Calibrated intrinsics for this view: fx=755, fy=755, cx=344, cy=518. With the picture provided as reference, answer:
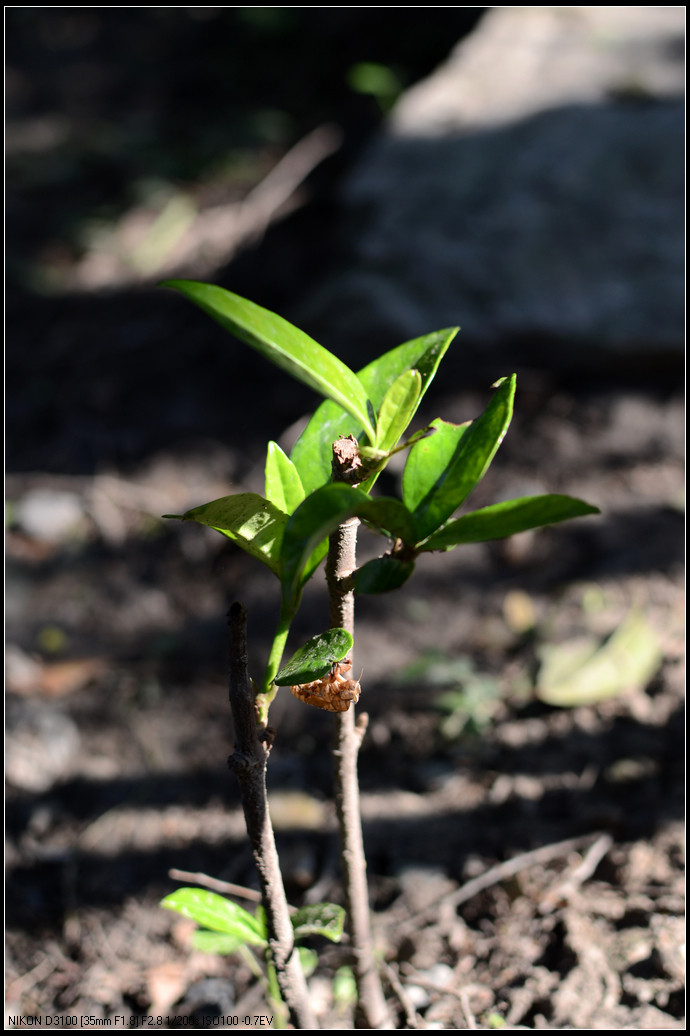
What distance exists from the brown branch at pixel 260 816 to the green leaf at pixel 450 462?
189mm

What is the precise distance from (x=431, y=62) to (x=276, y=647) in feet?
12.4

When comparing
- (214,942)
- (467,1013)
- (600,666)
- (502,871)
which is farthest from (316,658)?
(600,666)

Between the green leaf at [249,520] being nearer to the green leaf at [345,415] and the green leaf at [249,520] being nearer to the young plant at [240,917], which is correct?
the green leaf at [345,415]

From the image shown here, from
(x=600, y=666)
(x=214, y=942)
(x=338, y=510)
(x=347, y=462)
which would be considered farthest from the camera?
(x=600, y=666)

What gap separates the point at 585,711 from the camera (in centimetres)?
151

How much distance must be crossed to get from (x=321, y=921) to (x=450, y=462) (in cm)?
51

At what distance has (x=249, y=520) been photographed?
0.64 metres

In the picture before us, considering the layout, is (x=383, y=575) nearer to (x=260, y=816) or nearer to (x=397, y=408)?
(x=397, y=408)

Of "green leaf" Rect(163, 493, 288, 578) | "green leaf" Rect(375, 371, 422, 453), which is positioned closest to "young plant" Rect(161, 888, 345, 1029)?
"green leaf" Rect(163, 493, 288, 578)

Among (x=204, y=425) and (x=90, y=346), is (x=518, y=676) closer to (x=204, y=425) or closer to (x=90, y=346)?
(x=204, y=425)

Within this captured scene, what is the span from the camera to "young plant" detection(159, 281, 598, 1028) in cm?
53

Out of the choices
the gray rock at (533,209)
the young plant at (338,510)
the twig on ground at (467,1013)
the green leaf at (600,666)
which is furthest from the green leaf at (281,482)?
the gray rock at (533,209)

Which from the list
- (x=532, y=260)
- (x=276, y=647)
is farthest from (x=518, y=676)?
(x=532, y=260)

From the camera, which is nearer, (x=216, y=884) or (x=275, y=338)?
(x=275, y=338)
